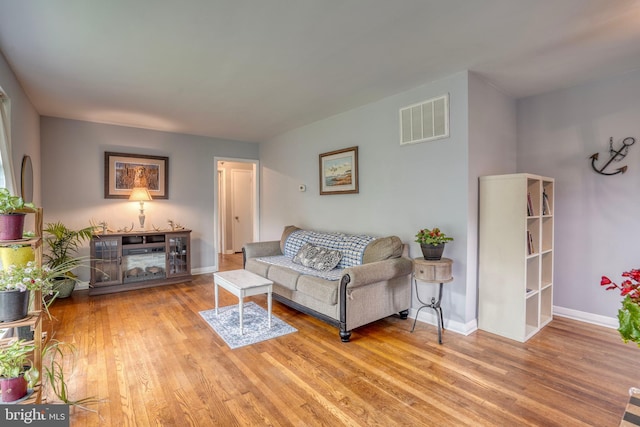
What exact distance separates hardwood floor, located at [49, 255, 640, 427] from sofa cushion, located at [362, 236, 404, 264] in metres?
0.70

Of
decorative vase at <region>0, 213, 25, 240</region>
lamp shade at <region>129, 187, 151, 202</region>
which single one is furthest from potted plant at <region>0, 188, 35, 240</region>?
lamp shade at <region>129, 187, 151, 202</region>

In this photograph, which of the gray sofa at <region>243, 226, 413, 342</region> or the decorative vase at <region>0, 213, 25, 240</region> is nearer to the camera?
the decorative vase at <region>0, 213, 25, 240</region>

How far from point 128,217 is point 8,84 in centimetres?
254

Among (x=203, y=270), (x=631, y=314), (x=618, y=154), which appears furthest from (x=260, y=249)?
(x=618, y=154)

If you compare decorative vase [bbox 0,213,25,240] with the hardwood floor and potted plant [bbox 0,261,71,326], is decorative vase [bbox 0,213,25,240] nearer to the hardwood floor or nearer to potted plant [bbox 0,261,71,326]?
potted plant [bbox 0,261,71,326]

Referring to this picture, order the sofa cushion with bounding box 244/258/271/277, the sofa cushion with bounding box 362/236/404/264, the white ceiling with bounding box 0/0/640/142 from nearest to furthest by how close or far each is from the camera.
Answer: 1. the white ceiling with bounding box 0/0/640/142
2. the sofa cushion with bounding box 362/236/404/264
3. the sofa cushion with bounding box 244/258/271/277

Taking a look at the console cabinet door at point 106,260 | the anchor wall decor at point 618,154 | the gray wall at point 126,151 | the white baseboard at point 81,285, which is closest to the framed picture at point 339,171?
the gray wall at point 126,151

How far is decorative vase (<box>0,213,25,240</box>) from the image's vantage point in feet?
5.08

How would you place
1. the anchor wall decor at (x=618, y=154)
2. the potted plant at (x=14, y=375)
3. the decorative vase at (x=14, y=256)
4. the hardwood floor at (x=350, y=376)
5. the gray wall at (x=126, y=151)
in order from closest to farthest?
the potted plant at (x=14, y=375) < the decorative vase at (x=14, y=256) < the hardwood floor at (x=350, y=376) < the anchor wall decor at (x=618, y=154) < the gray wall at (x=126, y=151)

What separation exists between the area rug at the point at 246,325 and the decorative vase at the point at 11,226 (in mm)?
1737

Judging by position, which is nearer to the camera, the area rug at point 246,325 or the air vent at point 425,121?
the area rug at point 246,325

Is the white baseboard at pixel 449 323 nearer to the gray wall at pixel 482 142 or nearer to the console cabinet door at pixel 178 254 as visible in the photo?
the gray wall at pixel 482 142

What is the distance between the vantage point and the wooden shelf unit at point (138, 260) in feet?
14.3

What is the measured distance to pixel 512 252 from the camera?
288cm
